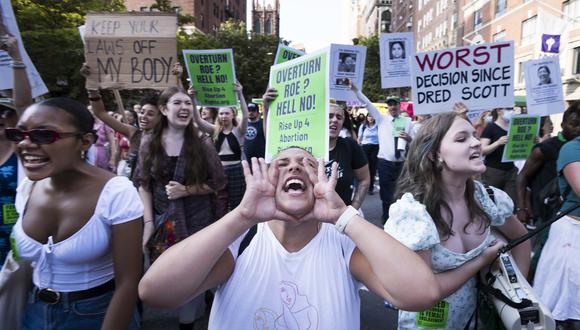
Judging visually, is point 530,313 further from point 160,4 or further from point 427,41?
Answer: point 427,41

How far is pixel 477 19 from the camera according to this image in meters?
38.3

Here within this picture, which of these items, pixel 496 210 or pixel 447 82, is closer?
pixel 496 210

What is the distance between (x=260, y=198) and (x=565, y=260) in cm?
231

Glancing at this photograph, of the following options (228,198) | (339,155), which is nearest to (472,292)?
(339,155)

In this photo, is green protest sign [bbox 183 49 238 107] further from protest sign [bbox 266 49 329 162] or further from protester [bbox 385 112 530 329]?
protester [bbox 385 112 530 329]

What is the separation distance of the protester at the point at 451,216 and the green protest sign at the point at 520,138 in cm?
332

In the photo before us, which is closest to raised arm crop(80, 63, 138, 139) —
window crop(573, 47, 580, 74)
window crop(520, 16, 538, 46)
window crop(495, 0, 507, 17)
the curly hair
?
the curly hair

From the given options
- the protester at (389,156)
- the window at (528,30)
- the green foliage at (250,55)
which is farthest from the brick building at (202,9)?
the protester at (389,156)

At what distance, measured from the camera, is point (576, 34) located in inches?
900

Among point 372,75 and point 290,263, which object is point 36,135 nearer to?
point 290,263

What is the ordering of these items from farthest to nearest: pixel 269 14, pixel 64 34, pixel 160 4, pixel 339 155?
pixel 269 14, pixel 160 4, pixel 64 34, pixel 339 155

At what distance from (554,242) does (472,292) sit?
101 cm

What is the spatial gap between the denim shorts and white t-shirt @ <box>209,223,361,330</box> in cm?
61

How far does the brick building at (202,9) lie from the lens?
47938 mm
